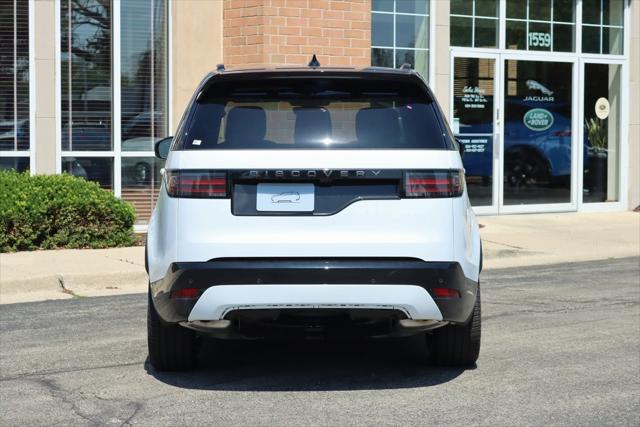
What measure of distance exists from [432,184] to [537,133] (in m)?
11.5

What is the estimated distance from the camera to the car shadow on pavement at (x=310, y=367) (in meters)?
6.33

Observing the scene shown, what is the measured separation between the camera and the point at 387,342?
7590 millimetres

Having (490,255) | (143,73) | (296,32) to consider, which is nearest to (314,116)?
(490,255)

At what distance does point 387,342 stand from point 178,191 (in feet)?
7.59

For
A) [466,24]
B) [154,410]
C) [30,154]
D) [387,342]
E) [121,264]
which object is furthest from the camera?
[466,24]

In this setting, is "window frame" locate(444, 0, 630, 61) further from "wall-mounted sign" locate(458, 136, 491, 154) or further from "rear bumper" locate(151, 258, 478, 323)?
"rear bumper" locate(151, 258, 478, 323)

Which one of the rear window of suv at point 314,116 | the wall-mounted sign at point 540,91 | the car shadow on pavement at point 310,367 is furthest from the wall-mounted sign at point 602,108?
the rear window of suv at point 314,116

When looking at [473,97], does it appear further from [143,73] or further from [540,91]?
[143,73]

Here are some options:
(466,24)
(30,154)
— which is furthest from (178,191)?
(466,24)

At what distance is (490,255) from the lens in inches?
503

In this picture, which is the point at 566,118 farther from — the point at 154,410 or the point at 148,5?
the point at 154,410

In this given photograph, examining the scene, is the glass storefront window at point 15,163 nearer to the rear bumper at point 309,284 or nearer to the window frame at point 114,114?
the window frame at point 114,114

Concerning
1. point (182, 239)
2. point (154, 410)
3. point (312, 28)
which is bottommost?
point (154, 410)

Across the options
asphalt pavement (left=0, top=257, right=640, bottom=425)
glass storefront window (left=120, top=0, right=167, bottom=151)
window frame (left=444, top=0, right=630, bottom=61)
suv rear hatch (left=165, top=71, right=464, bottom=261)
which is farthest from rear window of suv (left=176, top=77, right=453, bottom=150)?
window frame (left=444, top=0, right=630, bottom=61)
